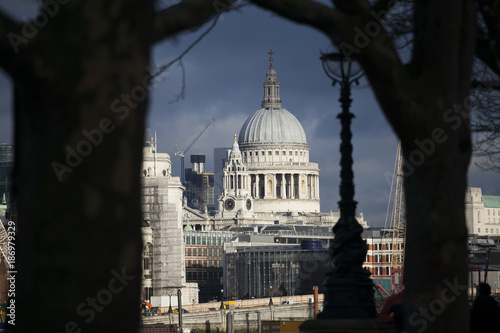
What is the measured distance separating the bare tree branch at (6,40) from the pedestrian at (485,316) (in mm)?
9514

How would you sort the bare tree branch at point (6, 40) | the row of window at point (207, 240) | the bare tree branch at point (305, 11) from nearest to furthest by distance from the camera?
the bare tree branch at point (6, 40) < the bare tree branch at point (305, 11) < the row of window at point (207, 240)

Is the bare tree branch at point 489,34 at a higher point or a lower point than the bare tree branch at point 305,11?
higher

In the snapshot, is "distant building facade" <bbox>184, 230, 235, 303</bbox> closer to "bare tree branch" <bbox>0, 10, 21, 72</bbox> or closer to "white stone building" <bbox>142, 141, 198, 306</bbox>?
"white stone building" <bbox>142, 141, 198, 306</bbox>

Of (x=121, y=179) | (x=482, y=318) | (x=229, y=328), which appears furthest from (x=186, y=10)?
(x=229, y=328)

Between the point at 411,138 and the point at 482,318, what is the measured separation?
482 cm

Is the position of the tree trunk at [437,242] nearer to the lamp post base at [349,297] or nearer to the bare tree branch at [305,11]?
the bare tree branch at [305,11]

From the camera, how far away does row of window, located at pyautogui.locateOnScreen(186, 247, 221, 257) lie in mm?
Result: 167125

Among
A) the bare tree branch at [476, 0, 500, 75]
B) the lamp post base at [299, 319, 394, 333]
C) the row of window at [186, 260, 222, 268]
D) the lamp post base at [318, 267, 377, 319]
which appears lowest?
the row of window at [186, 260, 222, 268]

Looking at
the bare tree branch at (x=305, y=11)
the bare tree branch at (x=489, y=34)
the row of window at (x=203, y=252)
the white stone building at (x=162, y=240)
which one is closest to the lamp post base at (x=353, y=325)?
the bare tree branch at (x=489, y=34)

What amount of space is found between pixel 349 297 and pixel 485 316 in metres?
1.91

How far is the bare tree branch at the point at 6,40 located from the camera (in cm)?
638

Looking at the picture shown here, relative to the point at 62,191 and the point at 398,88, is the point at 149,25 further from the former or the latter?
the point at 398,88

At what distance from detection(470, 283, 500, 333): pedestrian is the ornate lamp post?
142cm

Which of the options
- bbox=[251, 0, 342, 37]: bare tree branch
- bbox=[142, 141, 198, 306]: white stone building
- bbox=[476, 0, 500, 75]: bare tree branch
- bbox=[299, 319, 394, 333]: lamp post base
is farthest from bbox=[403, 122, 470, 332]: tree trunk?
bbox=[142, 141, 198, 306]: white stone building
